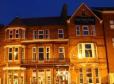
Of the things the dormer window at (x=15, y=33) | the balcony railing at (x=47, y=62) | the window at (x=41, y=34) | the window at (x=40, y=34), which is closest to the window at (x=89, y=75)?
the balcony railing at (x=47, y=62)

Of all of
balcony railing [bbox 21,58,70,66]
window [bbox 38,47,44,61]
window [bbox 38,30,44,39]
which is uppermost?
window [bbox 38,30,44,39]

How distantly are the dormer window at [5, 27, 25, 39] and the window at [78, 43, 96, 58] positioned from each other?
33.6 ft

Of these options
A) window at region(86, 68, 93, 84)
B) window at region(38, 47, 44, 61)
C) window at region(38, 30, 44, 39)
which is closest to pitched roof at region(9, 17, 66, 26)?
window at region(38, 30, 44, 39)

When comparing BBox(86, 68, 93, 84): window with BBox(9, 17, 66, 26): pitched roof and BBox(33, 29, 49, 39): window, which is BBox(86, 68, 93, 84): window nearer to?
BBox(33, 29, 49, 39): window

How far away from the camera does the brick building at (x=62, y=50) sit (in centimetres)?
5434

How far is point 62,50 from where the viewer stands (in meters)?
56.7

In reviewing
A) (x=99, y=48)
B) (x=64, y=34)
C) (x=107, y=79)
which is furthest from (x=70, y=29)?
(x=107, y=79)

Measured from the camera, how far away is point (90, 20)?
5650 centimetres

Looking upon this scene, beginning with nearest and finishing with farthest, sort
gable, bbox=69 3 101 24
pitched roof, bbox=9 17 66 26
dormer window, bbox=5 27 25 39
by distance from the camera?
gable, bbox=69 3 101 24
dormer window, bbox=5 27 25 39
pitched roof, bbox=9 17 66 26

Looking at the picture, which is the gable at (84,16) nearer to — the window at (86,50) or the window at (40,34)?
the window at (86,50)

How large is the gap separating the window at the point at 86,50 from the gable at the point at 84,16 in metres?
4.09

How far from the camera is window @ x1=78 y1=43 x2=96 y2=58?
2166 inches

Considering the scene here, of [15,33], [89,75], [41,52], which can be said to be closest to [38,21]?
[15,33]

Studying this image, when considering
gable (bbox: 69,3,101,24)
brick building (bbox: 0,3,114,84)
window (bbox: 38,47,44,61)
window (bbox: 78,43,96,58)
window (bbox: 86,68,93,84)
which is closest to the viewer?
window (bbox: 86,68,93,84)
